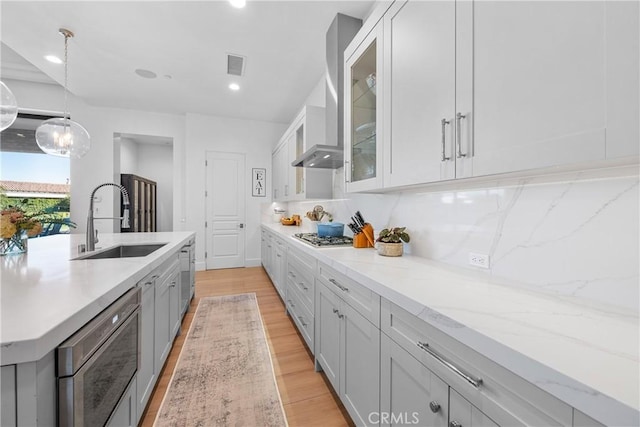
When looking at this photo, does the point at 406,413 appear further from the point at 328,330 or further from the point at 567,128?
the point at 567,128

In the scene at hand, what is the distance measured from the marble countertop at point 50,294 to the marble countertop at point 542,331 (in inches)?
40.9

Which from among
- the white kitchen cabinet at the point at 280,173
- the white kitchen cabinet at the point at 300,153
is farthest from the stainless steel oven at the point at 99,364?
the white kitchen cabinet at the point at 280,173

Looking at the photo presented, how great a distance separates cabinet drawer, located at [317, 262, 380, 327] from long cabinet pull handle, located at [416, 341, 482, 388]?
28 centimetres

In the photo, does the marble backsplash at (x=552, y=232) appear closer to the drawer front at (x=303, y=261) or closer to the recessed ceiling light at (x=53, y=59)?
the drawer front at (x=303, y=261)

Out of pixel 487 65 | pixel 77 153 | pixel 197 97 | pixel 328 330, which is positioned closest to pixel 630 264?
pixel 487 65

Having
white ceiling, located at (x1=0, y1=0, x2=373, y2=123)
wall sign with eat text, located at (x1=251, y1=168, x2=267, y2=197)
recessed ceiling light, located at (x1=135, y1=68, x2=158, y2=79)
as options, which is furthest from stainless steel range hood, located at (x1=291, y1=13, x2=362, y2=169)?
wall sign with eat text, located at (x1=251, y1=168, x2=267, y2=197)

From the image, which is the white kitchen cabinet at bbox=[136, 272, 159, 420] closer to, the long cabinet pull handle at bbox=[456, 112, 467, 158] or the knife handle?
the knife handle

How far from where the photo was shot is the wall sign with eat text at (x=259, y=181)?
17.6ft

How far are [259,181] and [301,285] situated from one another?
3529 mm

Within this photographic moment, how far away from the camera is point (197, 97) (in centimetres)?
420

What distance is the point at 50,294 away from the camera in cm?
95

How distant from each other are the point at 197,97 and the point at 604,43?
467cm

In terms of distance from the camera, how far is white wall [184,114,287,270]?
16.2 feet
